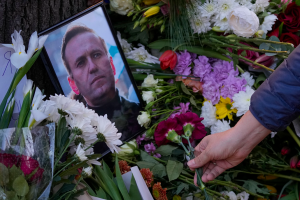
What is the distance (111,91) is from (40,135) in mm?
442

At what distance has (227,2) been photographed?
3.18ft

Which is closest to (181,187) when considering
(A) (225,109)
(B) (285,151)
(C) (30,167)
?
(A) (225,109)

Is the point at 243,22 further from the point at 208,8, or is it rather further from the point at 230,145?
the point at 230,145

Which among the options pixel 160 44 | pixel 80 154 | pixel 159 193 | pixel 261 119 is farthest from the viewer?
pixel 160 44

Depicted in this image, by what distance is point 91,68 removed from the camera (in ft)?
3.10

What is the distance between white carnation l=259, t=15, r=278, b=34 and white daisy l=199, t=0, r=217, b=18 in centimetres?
18

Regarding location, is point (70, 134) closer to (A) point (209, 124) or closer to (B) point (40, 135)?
(B) point (40, 135)

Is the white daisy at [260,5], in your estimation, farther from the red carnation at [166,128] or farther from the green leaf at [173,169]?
the green leaf at [173,169]

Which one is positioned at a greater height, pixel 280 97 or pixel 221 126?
pixel 280 97

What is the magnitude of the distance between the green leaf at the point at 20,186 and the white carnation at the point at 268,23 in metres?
0.89

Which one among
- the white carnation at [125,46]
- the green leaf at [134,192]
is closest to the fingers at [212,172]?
the green leaf at [134,192]

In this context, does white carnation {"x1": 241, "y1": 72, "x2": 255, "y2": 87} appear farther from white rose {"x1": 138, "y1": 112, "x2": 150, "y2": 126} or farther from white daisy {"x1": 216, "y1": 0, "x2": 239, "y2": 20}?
white rose {"x1": 138, "y1": 112, "x2": 150, "y2": 126}

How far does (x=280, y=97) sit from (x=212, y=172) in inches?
13.3

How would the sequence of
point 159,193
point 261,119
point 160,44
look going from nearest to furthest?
point 261,119, point 159,193, point 160,44
